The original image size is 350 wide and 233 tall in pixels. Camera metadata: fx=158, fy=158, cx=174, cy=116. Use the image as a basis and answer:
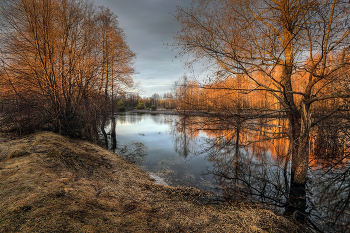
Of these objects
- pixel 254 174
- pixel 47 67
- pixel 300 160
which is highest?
pixel 47 67

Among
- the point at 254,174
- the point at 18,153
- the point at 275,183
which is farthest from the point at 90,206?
the point at 254,174

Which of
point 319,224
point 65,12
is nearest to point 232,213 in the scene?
point 319,224

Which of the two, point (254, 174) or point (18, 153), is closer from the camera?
point (18, 153)

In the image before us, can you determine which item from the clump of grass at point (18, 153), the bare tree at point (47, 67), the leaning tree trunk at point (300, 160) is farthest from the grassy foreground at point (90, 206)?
the bare tree at point (47, 67)

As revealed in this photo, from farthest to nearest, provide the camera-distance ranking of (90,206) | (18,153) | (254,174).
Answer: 1. (254,174)
2. (18,153)
3. (90,206)

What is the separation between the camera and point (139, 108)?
65.9 metres

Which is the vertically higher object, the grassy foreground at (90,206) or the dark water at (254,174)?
the grassy foreground at (90,206)

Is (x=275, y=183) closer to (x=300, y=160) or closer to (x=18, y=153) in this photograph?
(x=300, y=160)

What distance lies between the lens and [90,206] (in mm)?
2719

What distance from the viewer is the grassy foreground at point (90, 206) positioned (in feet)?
7.13

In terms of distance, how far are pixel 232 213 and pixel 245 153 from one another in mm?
6515

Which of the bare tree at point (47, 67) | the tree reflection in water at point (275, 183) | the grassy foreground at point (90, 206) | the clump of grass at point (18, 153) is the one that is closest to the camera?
the grassy foreground at point (90, 206)

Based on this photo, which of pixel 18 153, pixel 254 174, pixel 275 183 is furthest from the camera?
pixel 254 174

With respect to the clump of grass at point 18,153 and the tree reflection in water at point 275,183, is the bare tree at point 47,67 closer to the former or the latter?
the clump of grass at point 18,153
